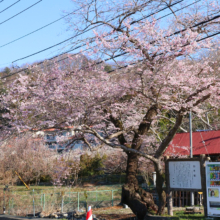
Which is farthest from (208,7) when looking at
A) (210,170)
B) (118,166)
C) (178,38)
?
(118,166)

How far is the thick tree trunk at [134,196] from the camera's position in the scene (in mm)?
10672

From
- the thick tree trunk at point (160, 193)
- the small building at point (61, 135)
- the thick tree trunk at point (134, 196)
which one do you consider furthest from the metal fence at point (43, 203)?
the thick tree trunk at point (160, 193)

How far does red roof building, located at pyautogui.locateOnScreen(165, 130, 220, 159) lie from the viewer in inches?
631

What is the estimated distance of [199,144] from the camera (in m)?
16.9

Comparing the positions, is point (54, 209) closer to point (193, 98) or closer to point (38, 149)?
point (193, 98)

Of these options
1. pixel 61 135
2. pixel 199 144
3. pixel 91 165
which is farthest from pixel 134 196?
pixel 91 165

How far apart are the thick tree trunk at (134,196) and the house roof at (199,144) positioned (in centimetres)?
397

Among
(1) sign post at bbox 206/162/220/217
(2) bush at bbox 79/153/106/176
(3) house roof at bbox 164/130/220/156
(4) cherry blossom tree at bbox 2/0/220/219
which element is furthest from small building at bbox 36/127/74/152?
(2) bush at bbox 79/153/106/176

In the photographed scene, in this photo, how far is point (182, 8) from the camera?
1075cm

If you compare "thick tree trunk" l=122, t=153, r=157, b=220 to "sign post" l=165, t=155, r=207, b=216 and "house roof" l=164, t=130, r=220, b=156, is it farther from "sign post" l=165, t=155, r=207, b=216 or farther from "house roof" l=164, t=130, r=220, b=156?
"house roof" l=164, t=130, r=220, b=156

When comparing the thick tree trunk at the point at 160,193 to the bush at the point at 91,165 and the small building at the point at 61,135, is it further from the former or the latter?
the bush at the point at 91,165

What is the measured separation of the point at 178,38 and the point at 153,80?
4.77 feet

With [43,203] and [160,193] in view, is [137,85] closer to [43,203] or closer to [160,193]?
[160,193]

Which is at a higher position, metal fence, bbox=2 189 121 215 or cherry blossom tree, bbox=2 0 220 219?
cherry blossom tree, bbox=2 0 220 219
